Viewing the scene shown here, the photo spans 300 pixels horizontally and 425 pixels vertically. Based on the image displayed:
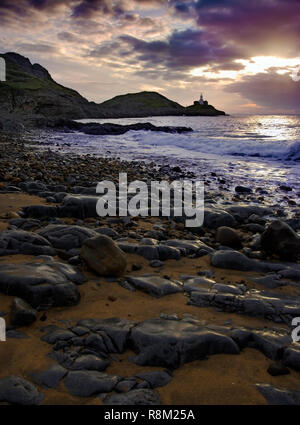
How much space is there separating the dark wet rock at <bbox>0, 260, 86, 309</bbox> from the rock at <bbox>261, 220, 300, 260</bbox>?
122 inches

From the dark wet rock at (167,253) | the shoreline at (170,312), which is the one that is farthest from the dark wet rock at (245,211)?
the dark wet rock at (167,253)

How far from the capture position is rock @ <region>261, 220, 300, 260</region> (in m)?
4.68

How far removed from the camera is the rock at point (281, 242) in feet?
15.4

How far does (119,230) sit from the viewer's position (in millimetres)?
5395

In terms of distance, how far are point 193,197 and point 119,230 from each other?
3.41 meters

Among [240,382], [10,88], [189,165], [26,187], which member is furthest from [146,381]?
[10,88]

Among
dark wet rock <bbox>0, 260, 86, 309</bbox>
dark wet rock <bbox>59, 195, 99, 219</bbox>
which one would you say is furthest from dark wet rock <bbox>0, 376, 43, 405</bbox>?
dark wet rock <bbox>59, 195, 99, 219</bbox>

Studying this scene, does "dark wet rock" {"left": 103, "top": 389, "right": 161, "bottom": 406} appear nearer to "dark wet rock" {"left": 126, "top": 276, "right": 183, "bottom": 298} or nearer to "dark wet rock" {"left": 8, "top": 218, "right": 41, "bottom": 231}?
"dark wet rock" {"left": 126, "top": 276, "right": 183, "bottom": 298}

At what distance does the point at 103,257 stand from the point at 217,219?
3204mm

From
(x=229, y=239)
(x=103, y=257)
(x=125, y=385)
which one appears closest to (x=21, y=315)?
(x=125, y=385)

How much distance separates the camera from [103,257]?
371 centimetres

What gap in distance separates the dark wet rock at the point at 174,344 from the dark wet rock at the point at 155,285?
717mm

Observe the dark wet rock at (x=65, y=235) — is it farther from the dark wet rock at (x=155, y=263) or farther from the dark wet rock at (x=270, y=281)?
the dark wet rock at (x=270, y=281)
